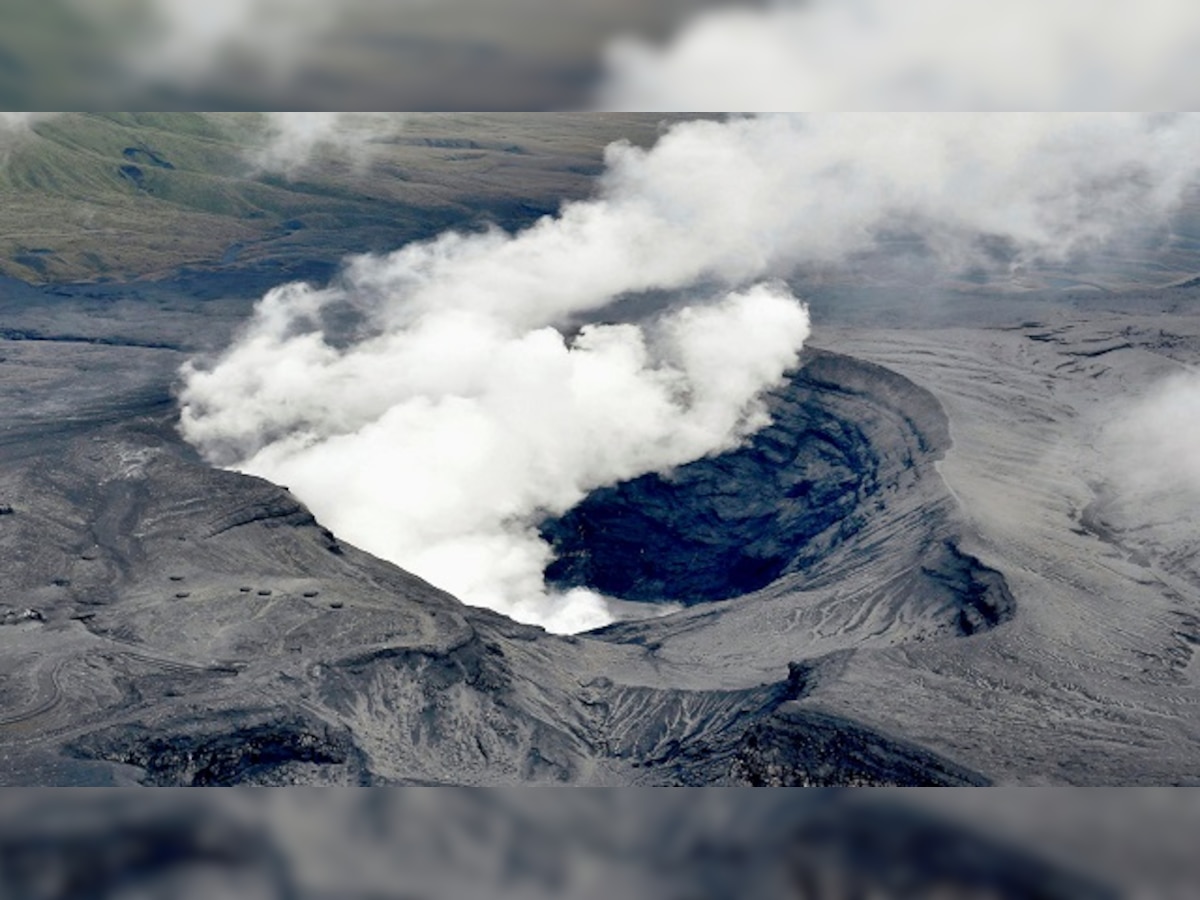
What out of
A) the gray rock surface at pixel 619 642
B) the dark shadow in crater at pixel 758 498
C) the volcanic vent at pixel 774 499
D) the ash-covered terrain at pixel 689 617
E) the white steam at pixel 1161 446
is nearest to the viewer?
the gray rock surface at pixel 619 642

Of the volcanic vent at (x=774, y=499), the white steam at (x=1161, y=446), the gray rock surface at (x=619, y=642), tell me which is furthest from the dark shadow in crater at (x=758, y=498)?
the white steam at (x=1161, y=446)

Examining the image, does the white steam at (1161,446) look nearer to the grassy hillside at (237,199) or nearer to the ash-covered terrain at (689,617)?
the ash-covered terrain at (689,617)

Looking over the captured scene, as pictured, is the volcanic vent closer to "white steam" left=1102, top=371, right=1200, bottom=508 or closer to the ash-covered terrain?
the ash-covered terrain

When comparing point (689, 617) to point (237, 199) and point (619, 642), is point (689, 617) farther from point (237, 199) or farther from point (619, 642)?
point (237, 199)

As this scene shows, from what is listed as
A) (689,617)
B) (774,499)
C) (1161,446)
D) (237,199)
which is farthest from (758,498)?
(237,199)

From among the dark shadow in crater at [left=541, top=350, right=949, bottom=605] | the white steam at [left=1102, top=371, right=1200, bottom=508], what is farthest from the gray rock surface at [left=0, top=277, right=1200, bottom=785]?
the white steam at [left=1102, top=371, right=1200, bottom=508]

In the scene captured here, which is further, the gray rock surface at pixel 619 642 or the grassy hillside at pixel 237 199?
the grassy hillside at pixel 237 199

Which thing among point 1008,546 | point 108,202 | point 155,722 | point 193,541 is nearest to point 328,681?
point 155,722
